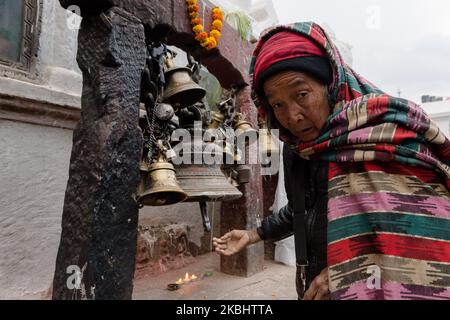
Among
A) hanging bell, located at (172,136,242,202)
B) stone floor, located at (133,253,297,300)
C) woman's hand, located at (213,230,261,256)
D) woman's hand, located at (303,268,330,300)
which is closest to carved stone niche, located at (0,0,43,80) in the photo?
hanging bell, located at (172,136,242,202)

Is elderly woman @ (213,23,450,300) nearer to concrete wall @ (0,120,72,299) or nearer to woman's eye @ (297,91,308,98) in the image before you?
woman's eye @ (297,91,308,98)

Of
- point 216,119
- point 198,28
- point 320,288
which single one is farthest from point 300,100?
point 216,119

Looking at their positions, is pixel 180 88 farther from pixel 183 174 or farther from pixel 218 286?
pixel 218 286

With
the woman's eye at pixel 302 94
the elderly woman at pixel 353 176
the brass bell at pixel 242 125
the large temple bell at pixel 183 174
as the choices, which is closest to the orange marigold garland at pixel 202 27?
the large temple bell at pixel 183 174

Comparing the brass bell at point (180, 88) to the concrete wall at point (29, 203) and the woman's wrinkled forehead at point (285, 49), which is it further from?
the concrete wall at point (29, 203)

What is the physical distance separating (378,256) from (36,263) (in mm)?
2668

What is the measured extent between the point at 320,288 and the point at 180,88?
4.60ft

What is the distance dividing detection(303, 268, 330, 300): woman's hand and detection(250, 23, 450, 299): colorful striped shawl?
0.23 ft

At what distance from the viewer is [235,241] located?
1.67 meters

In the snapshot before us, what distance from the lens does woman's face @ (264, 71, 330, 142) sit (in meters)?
1.25

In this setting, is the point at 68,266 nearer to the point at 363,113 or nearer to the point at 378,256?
the point at 378,256

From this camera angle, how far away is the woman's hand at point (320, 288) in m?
1.19

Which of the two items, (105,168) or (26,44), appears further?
(26,44)

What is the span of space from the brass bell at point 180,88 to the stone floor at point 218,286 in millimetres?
1622
